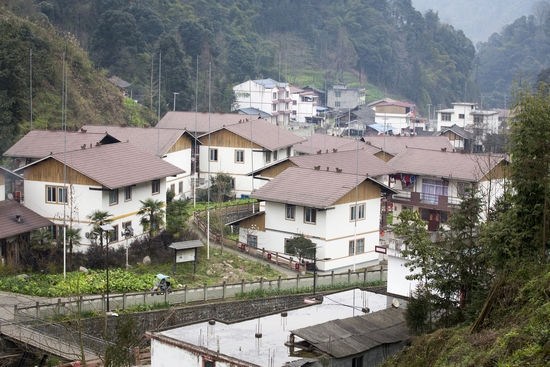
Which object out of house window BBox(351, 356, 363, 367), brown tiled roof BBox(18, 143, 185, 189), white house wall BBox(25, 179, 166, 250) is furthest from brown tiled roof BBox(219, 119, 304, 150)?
house window BBox(351, 356, 363, 367)

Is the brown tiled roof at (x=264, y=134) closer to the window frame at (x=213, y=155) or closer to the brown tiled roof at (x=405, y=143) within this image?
the window frame at (x=213, y=155)

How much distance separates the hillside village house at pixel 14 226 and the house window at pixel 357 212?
1145 cm

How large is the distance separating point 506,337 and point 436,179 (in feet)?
85.8

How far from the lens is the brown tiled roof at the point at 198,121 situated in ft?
160

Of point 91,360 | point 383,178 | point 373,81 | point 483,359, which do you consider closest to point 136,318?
point 91,360

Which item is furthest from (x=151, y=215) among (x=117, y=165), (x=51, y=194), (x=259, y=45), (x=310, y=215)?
(x=259, y=45)

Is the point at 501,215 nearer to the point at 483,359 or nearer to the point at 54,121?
the point at 483,359

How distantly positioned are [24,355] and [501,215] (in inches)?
495

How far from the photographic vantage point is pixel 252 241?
34.5 meters

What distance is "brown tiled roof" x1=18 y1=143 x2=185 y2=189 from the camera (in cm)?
3067

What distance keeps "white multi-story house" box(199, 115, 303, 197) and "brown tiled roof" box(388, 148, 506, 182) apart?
6.89m

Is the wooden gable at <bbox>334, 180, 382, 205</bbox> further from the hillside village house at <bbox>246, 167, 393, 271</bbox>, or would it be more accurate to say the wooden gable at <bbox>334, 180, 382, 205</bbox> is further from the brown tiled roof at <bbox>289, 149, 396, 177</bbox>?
the brown tiled roof at <bbox>289, 149, 396, 177</bbox>

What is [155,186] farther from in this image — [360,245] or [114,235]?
[360,245]

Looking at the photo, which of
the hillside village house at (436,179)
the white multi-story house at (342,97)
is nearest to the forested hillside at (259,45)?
the white multi-story house at (342,97)
